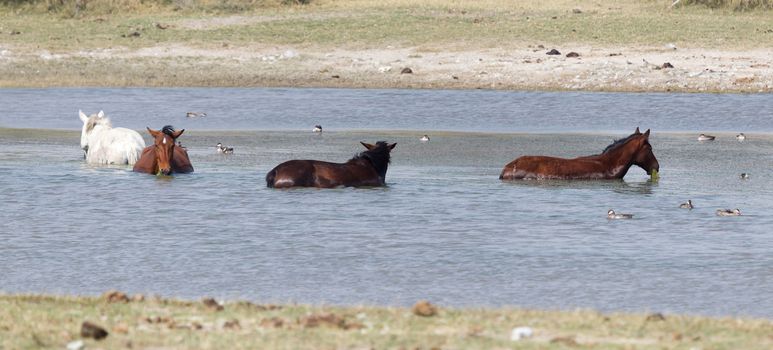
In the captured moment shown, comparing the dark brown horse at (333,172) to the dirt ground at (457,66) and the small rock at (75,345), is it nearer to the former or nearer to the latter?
the small rock at (75,345)

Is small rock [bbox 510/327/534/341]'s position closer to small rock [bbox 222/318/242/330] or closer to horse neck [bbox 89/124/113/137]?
small rock [bbox 222/318/242/330]

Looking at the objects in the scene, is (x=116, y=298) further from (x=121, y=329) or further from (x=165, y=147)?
(x=165, y=147)

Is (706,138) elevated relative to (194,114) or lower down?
elevated

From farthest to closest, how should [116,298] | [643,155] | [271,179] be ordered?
[643,155] < [271,179] < [116,298]

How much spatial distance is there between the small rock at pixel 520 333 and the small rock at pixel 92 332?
6.74 ft

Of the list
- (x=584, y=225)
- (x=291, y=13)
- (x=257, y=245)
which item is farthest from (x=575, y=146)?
(x=291, y=13)

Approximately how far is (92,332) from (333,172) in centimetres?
857

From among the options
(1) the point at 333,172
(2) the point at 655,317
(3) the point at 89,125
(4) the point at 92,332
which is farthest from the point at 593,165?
(4) the point at 92,332

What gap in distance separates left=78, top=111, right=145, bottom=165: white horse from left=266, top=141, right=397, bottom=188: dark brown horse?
137 inches

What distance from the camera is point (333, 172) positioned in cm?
1574

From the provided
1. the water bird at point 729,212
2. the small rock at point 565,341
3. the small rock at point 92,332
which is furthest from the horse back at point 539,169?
the small rock at point 92,332

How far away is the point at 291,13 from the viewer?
128 feet

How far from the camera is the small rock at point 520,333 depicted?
7344 mm

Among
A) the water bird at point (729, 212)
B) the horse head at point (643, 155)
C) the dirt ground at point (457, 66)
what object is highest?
the dirt ground at point (457, 66)
